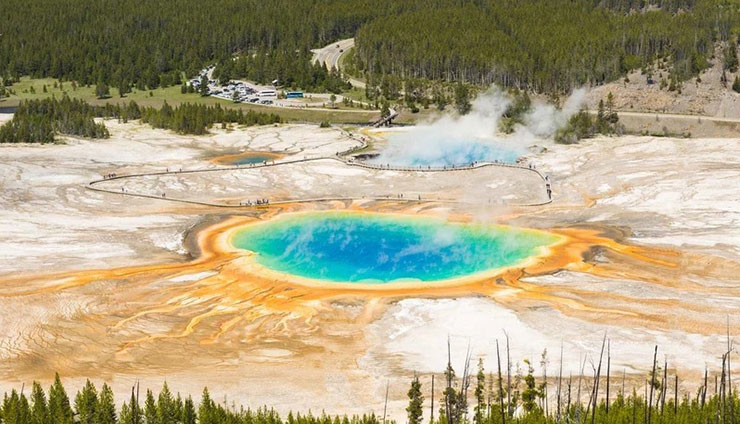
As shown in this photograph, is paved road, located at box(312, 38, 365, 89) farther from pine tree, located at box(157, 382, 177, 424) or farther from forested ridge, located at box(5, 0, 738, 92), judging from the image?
pine tree, located at box(157, 382, 177, 424)

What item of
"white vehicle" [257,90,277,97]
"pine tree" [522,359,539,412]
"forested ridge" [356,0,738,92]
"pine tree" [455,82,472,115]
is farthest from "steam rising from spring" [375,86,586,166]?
"pine tree" [522,359,539,412]

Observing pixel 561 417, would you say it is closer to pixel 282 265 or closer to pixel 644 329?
pixel 644 329

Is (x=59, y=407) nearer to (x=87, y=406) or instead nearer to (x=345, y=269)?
(x=87, y=406)

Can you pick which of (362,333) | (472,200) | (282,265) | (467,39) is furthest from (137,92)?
(362,333)

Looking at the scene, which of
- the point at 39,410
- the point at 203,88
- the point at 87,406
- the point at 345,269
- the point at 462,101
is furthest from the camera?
the point at 203,88

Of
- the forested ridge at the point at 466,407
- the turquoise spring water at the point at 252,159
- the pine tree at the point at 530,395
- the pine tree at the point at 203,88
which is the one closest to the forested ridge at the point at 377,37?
the pine tree at the point at 203,88

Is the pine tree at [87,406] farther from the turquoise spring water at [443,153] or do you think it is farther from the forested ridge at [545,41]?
the forested ridge at [545,41]

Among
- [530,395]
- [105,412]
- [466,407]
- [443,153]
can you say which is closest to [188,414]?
[105,412]
